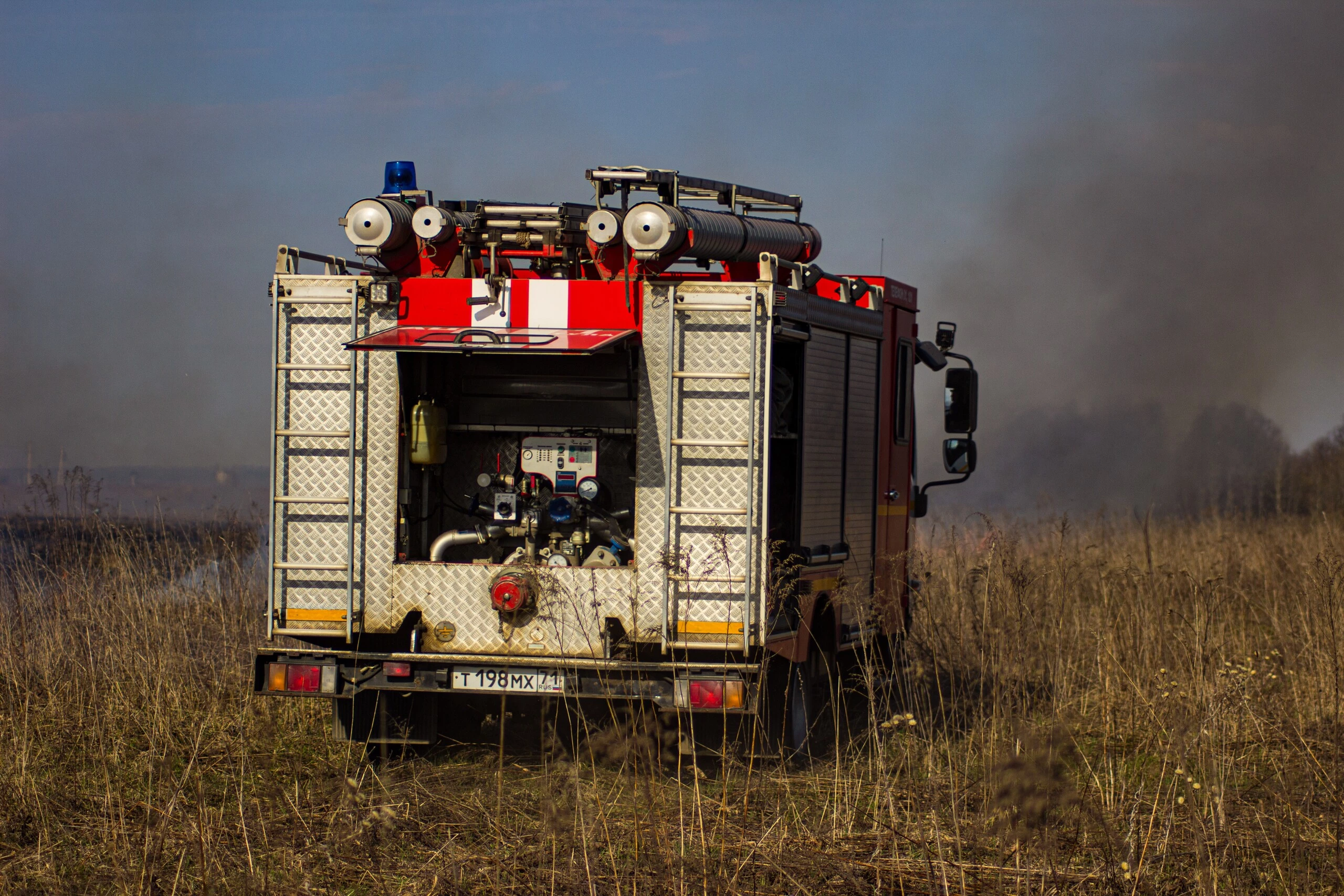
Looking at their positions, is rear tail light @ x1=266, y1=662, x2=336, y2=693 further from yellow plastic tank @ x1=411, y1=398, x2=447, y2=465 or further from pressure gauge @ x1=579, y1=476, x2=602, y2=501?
pressure gauge @ x1=579, y1=476, x2=602, y2=501

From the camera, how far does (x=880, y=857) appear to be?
5.35m

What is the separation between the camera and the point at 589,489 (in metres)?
7.73

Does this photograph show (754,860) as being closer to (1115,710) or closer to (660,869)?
(660,869)

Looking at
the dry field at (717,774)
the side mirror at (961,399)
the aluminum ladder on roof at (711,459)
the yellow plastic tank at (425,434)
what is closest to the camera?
the dry field at (717,774)

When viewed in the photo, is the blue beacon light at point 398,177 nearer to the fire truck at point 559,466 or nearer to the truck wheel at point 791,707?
the fire truck at point 559,466

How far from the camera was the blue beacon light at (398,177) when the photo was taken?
8188 mm

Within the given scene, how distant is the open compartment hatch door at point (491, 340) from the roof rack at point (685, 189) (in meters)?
0.86

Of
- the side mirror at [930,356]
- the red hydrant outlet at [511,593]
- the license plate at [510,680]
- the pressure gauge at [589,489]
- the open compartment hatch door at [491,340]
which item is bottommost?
the license plate at [510,680]

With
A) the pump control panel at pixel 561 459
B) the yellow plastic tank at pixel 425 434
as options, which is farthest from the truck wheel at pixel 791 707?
the yellow plastic tank at pixel 425 434

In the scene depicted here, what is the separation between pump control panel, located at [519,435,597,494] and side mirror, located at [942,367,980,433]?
3240 millimetres

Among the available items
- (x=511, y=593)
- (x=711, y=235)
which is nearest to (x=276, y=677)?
(x=511, y=593)

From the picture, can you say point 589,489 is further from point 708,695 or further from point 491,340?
point 708,695

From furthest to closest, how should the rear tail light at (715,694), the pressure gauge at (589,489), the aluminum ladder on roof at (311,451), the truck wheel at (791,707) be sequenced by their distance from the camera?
the truck wheel at (791,707)
the pressure gauge at (589,489)
the aluminum ladder on roof at (311,451)
the rear tail light at (715,694)

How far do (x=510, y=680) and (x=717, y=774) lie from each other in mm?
1403
